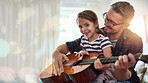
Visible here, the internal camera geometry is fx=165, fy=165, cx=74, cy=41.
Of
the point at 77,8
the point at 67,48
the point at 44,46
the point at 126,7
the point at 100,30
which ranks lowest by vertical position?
the point at 44,46

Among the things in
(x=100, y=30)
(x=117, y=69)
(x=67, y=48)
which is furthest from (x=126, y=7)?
(x=67, y=48)

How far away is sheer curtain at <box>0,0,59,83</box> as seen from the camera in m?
3.93

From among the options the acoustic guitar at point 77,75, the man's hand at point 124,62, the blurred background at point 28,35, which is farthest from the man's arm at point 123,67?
the blurred background at point 28,35

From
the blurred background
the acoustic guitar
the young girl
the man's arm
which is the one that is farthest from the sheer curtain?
the man's arm

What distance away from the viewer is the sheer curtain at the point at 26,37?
3928mm

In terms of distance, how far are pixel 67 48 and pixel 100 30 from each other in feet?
0.99

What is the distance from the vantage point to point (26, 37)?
400 centimetres

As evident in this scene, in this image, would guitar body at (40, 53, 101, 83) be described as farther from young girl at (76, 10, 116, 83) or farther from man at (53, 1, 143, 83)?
Result: young girl at (76, 10, 116, 83)

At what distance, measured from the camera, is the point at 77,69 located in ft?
3.10

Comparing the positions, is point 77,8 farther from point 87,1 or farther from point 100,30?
point 100,30

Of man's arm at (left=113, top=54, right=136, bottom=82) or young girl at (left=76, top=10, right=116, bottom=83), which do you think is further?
young girl at (left=76, top=10, right=116, bottom=83)

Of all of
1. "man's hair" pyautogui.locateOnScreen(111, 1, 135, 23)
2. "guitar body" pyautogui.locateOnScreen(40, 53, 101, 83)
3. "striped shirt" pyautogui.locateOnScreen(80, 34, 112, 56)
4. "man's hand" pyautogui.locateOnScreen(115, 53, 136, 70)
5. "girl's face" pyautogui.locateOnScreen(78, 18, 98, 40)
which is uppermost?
"man's hair" pyautogui.locateOnScreen(111, 1, 135, 23)

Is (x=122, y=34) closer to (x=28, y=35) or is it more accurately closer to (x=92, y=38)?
(x=92, y=38)

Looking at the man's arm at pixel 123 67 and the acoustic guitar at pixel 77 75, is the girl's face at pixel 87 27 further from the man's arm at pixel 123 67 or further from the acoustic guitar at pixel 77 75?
the man's arm at pixel 123 67
